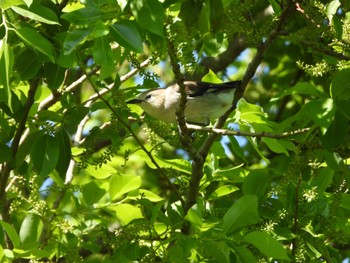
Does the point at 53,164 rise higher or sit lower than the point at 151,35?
lower

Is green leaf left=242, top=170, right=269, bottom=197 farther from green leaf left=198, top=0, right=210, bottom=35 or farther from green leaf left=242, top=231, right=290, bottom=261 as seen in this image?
green leaf left=198, top=0, right=210, bottom=35

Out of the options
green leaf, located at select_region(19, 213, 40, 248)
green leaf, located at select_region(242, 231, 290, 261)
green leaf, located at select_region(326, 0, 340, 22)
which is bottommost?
green leaf, located at select_region(19, 213, 40, 248)

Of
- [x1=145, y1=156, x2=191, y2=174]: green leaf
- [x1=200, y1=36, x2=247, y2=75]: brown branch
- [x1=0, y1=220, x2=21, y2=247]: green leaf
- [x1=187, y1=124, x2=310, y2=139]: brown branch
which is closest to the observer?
[x1=187, y1=124, x2=310, y2=139]: brown branch

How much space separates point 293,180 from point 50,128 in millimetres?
1401

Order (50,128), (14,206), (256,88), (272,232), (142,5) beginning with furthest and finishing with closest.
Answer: (256,88) → (14,206) → (50,128) → (272,232) → (142,5)

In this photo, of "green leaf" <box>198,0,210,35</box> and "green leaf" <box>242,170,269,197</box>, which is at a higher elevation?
"green leaf" <box>198,0,210,35</box>

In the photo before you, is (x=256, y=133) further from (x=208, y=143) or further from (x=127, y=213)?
(x=127, y=213)

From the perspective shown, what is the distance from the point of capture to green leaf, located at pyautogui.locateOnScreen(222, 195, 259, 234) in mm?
3340

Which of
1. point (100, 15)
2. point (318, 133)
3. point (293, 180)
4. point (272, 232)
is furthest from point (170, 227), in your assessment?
point (100, 15)

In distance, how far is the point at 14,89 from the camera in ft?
15.2

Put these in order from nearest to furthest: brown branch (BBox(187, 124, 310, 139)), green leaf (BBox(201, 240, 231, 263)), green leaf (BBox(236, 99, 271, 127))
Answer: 1. brown branch (BBox(187, 124, 310, 139))
2. green leaf (BBox(201, 240, 231, 263))
3. green leaf (BBox(236, 99, 271, 127))

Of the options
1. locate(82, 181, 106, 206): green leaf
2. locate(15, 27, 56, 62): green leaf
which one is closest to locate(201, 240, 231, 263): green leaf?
locate(15, 27, 56, 62): green leaf

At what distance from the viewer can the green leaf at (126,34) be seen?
2.96m

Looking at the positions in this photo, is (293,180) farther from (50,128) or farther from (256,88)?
(256,88)
